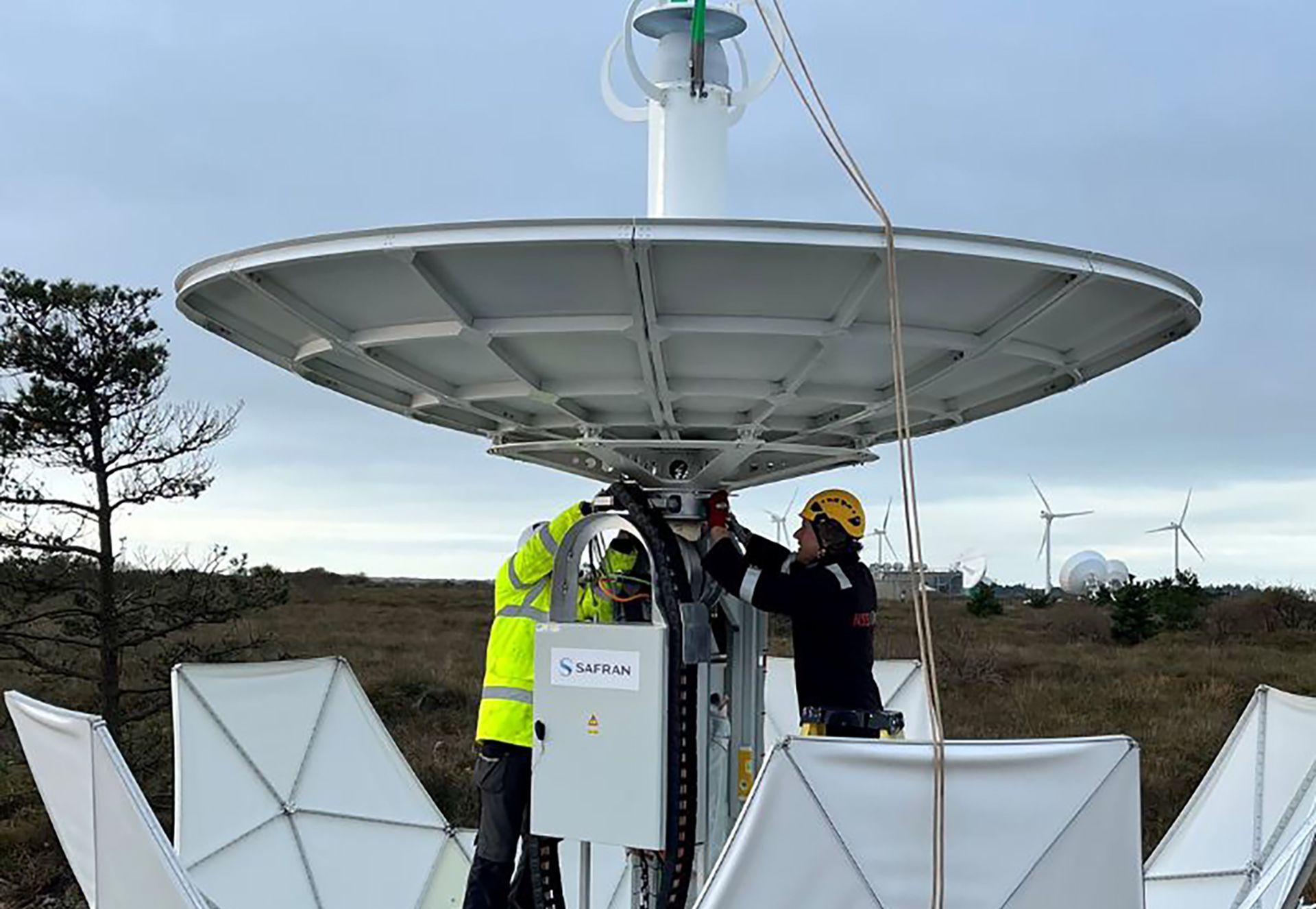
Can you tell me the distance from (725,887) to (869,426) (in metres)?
3.55

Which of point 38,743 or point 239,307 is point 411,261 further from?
point 38,743

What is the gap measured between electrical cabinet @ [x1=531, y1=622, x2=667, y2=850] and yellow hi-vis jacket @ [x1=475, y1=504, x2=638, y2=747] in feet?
1.56

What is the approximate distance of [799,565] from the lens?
8422 mm

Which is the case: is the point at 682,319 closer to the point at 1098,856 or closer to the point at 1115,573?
the point at 1098,856

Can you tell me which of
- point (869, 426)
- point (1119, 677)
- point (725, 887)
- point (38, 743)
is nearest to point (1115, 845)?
point (725, 887)

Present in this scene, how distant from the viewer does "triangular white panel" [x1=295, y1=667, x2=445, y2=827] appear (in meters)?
11.1

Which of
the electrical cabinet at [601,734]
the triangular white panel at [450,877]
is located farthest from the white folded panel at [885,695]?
the electrical cabinet at [601,734]

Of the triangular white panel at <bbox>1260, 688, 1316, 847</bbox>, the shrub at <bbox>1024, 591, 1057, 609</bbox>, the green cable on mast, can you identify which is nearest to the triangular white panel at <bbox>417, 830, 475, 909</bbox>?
the triangular white panel at <bbox>1260, 688, 1316, 847</bbox>

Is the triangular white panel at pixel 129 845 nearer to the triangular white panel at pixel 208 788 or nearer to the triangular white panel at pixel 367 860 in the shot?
the triangular white panel at pixel 208 788

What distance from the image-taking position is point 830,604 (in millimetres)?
8344

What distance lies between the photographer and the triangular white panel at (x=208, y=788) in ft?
32.6

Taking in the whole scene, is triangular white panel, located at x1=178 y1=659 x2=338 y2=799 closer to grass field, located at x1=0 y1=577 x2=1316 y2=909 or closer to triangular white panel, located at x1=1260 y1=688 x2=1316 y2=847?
grass field, located at x1=0 y1=577 x2=1316 y2=909

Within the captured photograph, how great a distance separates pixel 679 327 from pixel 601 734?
2485mm

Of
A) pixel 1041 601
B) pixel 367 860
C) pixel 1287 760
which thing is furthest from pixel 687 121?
pixel 1041 601
